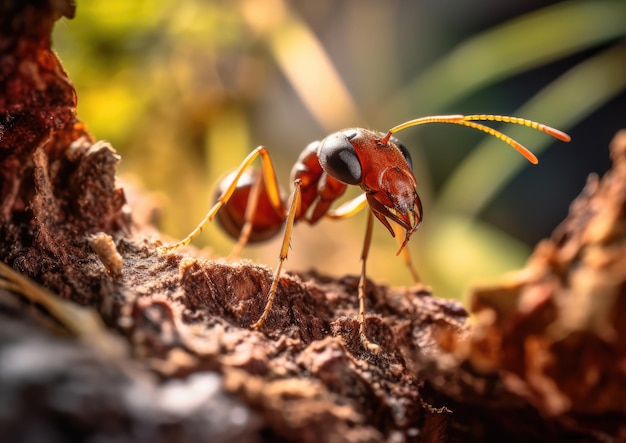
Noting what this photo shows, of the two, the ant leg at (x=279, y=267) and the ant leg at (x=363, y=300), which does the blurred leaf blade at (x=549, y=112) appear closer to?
the ant leg at (x=363, y=300)

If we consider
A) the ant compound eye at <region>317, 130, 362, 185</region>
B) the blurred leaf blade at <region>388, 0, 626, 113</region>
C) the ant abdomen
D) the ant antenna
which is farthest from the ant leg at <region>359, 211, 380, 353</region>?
the blurred leaf blade at <region>388, 0, 626, 113</region>

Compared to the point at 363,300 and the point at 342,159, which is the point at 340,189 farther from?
the point at 363,300

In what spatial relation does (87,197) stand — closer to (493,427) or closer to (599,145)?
(493,427)

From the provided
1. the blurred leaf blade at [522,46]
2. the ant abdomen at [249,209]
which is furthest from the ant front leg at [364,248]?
the blurred leaf blade at [522,46]

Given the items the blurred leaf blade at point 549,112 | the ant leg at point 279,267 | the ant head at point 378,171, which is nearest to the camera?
the ant leg at point 279,267

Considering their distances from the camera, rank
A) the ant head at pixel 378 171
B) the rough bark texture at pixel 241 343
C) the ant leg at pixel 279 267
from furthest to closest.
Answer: the ant head at pixel 378 171 → the ant leg at pixel 279 267 → the rough bark texture at pixel 241 343

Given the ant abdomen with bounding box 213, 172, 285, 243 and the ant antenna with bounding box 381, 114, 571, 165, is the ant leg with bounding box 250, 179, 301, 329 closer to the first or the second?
the ant antenna with bounding box 381, 114, 571, 165
